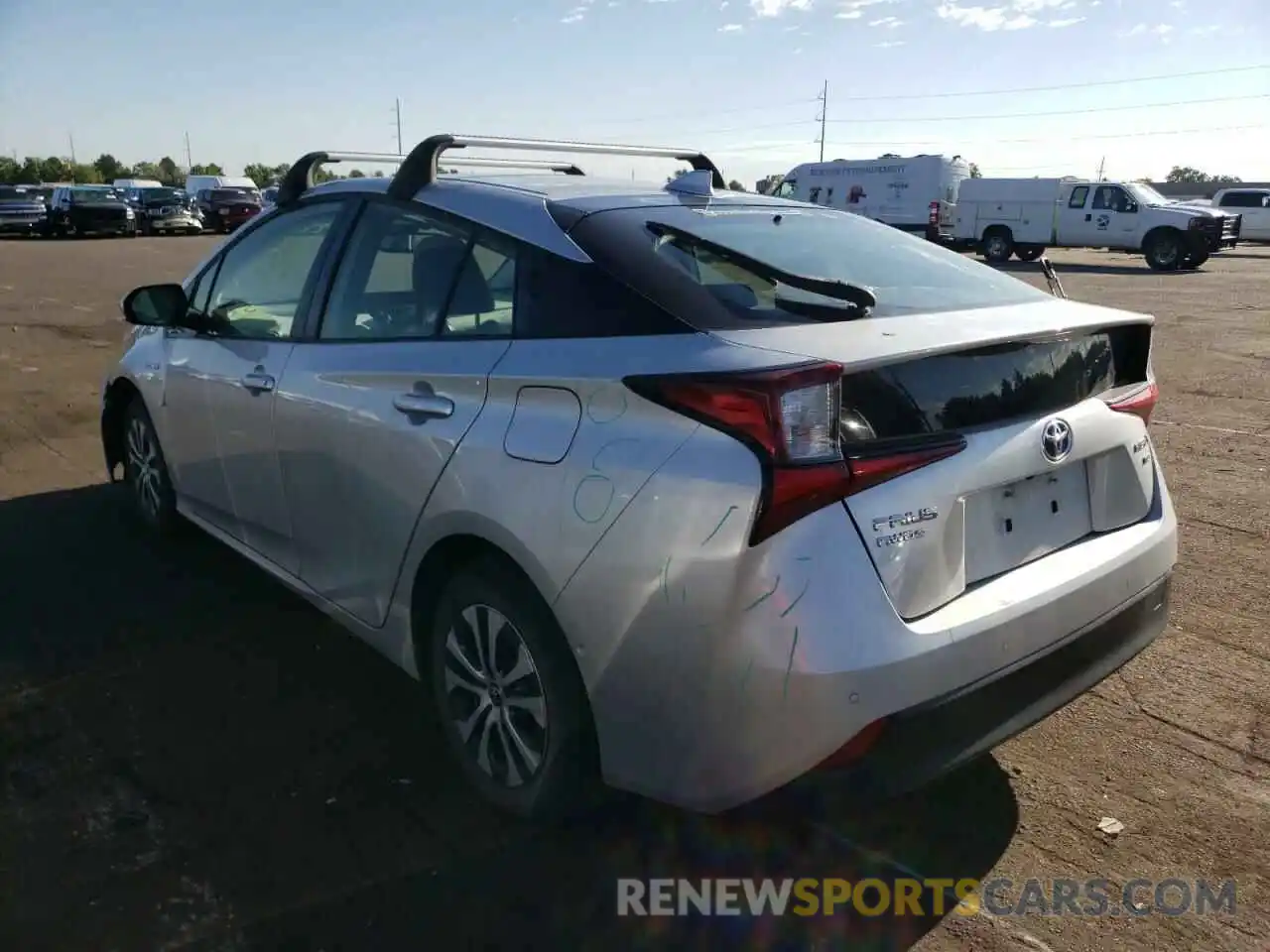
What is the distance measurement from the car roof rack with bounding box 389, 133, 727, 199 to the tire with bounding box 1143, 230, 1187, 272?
2431 centimetres

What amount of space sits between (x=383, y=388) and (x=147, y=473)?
2.55 metres

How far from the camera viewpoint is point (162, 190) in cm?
3847

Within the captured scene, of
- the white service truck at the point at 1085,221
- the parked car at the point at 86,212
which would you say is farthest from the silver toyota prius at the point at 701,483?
the parked car at the point at 86,212

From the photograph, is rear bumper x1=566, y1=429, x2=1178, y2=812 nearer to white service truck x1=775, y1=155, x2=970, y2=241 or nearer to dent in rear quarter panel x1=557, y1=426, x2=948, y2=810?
dent in rear quarter panel x1=557, y1=426, x2=948, y2=810

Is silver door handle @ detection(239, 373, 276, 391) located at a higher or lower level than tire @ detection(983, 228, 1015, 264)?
higher

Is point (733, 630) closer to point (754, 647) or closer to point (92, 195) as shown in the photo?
point (754, 647)

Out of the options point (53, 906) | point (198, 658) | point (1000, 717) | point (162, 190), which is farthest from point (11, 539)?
point (162, 190)

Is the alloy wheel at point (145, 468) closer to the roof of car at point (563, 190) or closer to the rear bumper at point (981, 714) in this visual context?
the roof of car at point (563, 190)

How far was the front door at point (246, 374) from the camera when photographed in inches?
143

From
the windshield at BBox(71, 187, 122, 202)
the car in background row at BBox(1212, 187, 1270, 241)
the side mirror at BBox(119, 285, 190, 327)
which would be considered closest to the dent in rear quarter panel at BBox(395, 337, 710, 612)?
the side mirror at BBox(119, 285, 190, 327)

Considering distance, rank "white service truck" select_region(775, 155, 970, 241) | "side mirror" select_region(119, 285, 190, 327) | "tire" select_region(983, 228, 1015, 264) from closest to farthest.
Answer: "side mirror" select_region(119, 285, 190, 327) < "tire" select_region(983, 228, 1015, 264) < "white service truck" select_region(775, 155, 970, 241)

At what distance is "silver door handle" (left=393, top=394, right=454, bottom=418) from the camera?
9.08 feet

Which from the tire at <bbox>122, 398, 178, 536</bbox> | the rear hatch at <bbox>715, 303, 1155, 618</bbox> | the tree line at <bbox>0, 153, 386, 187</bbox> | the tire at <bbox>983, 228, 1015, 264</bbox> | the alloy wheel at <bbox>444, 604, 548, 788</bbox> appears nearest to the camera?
the rear hatch at <bbox>715, 303, 1155, 618</bbox>

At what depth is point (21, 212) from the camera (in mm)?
33688
